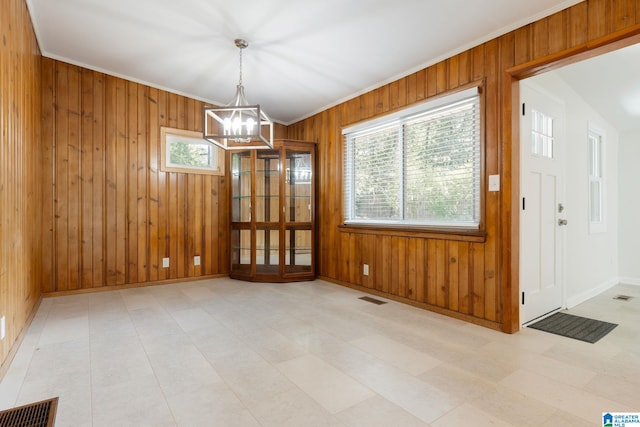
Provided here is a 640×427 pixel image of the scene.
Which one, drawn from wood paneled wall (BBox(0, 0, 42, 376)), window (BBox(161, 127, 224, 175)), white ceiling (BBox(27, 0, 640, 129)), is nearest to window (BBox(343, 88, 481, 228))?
white ceiling (BBox(27, 0, 640, 129))

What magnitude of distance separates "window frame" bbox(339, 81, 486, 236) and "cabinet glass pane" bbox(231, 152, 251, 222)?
1586 mm

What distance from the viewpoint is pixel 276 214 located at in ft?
15.3

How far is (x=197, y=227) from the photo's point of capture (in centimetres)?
466

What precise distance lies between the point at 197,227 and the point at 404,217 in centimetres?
293

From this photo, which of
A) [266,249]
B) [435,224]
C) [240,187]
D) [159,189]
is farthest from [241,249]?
[435,224]

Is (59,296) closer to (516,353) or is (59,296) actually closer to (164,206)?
(164,206)

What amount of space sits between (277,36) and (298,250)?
9.23 feet

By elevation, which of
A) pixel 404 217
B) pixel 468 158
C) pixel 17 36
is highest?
pixel 17 36

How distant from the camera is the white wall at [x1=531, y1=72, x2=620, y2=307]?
3355 millimetres

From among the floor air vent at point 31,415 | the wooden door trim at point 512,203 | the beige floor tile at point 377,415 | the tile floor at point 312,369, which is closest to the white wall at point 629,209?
the tile floor at point 312,369

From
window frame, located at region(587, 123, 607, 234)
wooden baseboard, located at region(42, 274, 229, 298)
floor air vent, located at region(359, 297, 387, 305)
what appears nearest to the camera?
floor air vent, located at region(359, 297, 387, 305)

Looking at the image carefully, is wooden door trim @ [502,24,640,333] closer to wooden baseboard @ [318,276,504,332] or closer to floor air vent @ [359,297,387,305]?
wooden baseboard @ [318,276,504,332]

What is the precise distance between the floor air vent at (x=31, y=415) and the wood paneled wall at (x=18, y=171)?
0.52 metres

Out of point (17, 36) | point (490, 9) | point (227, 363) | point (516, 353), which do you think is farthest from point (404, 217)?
point (17, 36)
